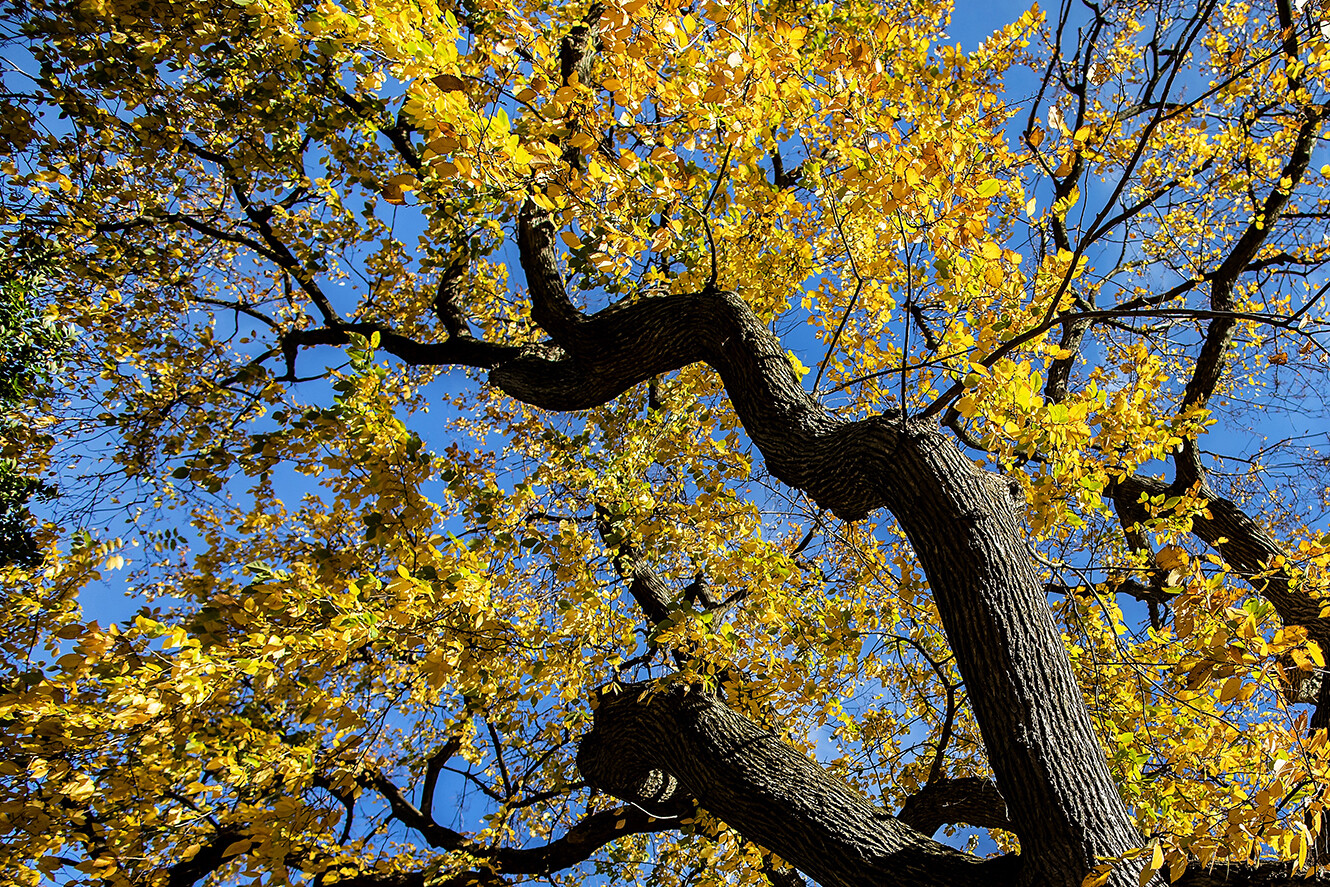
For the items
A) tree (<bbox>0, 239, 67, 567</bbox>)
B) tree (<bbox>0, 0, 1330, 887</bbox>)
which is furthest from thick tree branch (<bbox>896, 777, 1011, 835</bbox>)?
tree (<bbox>0, 239, 67, 567</bbox>)

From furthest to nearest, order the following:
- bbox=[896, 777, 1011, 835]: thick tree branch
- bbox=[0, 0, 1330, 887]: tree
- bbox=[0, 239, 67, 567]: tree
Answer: bbox=[0, 239, 67, 567]: tree < bbox=[896, 777, 1011, 835]: thick tree branch < bbox=[0, 0, 1330, 887]: tree

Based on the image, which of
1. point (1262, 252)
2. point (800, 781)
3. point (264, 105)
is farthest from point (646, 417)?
point (1262, 252)

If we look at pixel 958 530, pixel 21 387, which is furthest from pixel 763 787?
pixel 21 387

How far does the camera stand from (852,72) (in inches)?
79.1

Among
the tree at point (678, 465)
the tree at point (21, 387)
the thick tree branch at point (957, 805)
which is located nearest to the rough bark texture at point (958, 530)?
the tree at point (678, 465)

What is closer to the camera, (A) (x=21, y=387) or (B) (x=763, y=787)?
(B) (x=763, y=787)

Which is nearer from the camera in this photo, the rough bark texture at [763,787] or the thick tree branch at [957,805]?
the rough bark texture at [763,787]

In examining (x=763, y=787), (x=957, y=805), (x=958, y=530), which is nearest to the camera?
(x=958, y=530)

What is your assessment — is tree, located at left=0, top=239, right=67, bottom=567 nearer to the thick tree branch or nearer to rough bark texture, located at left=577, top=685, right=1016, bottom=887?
rough bark texture, located at left=577, top=685, right=1016, bottom=887

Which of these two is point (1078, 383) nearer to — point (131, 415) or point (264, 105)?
point (264, 105)

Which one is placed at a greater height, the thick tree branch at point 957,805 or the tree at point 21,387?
the tree at point 21,387

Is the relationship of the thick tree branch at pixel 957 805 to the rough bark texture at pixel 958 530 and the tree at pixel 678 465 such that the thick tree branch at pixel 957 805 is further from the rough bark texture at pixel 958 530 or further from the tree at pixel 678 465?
the rough bark texture at pixel 958 530

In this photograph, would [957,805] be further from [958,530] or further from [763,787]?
[958,530]

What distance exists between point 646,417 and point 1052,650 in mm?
3287
